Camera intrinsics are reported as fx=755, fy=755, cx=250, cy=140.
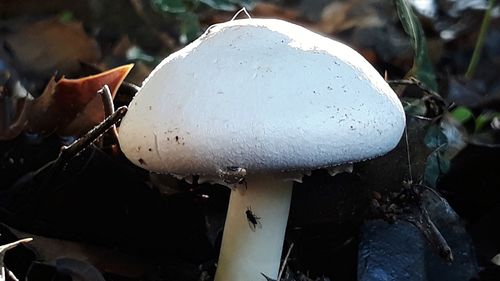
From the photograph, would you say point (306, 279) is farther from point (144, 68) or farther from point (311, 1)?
point (311, 1)

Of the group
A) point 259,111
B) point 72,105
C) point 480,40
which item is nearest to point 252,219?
point 259,111

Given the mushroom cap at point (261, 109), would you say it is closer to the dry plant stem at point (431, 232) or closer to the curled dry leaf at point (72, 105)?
the dry plant stem at point (431, 232)

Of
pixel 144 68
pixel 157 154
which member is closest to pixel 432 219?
pixel 157 154

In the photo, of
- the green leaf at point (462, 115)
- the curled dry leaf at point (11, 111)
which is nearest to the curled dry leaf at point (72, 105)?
the curled dry leaf at point (11, 111)

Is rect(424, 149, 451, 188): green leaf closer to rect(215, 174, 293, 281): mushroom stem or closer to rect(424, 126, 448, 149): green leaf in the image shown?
rect(424, 126, 448, 149): green leaf

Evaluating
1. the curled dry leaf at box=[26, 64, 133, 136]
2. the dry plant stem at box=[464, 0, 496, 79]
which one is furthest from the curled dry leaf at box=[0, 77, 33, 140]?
the dry plant stem at box=[464, 0, 496, 79]
